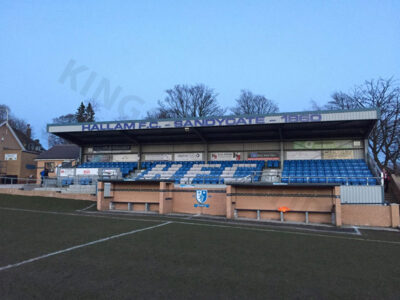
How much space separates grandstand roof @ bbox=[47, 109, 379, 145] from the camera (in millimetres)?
21125

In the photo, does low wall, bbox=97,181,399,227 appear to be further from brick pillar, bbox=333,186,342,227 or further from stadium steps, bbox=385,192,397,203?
stadium steps, bbox=385,192,397,203

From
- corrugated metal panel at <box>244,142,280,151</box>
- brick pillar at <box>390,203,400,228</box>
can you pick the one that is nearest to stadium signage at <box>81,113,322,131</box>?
corrugated metal panel at <box>244,142,280,151</box>

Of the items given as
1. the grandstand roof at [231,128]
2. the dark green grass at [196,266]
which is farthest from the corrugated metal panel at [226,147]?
the dark green grass at [196,266]

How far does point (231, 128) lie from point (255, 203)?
1020 centimetres

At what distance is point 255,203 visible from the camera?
15109 millimetres

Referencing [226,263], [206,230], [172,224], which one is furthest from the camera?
[172,224]

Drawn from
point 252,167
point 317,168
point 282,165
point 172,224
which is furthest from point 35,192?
point 317,168

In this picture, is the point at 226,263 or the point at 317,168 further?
the point at 317,168

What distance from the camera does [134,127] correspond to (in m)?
24.8

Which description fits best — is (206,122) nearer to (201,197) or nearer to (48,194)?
(201,197)

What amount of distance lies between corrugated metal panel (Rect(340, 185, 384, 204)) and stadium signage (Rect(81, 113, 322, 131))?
249 inches

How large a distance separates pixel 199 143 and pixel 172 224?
16037mm

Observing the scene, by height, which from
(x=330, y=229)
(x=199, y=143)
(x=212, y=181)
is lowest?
(x=330, y=229)

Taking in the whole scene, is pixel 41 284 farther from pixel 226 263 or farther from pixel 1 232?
pixel 1 232
